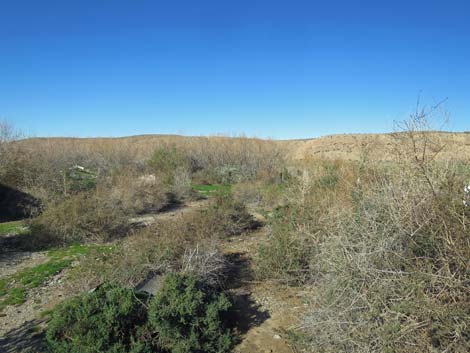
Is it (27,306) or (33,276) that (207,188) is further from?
(27,306)

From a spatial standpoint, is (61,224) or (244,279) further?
(61,224)

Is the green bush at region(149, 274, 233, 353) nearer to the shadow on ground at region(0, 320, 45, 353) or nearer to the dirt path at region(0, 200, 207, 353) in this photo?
the shadow on ground at region(0, 320, 45, 353)

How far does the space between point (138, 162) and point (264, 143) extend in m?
9.53

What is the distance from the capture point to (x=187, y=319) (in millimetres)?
4289

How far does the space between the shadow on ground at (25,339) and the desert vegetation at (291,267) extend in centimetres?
10

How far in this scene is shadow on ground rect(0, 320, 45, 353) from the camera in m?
4.36

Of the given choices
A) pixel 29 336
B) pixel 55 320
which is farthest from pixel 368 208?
pixel 29 336

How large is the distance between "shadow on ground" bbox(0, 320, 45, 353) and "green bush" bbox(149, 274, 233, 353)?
5.44 ft

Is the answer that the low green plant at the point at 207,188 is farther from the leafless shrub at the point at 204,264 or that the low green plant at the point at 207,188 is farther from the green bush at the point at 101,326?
the green bush at the point at 101,326

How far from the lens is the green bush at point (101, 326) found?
12.5 ft

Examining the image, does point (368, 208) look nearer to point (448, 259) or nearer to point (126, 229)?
point (448, 259)

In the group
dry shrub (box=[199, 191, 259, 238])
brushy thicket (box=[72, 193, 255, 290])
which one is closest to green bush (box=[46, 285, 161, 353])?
brushy thicket (box=[72, 193, 255, 290])

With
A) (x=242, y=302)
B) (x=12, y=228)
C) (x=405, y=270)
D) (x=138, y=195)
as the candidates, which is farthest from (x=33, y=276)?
(x=405, y=270)

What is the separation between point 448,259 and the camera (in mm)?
2682
